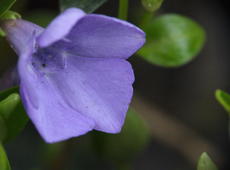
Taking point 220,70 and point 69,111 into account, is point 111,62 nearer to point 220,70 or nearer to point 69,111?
point 69,111

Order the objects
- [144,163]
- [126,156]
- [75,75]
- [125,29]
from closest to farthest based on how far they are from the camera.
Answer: [125,29] < [75,75] < [126,156] < [144,163]

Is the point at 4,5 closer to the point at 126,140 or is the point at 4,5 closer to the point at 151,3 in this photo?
the point at 151,3

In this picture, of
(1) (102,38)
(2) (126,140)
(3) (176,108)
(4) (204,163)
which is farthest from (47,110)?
(3) (176,108)

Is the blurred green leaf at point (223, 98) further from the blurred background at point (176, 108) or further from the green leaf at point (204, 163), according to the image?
the blurred background at point (176, 108)

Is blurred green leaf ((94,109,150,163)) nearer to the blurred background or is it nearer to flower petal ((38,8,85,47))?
the blurred background

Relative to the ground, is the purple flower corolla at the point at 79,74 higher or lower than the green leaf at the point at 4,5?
lower

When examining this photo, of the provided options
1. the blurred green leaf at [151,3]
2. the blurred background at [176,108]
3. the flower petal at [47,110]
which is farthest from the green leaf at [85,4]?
the blurred background at [176,108]

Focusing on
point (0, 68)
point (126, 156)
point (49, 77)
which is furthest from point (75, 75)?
point (0, 68)
